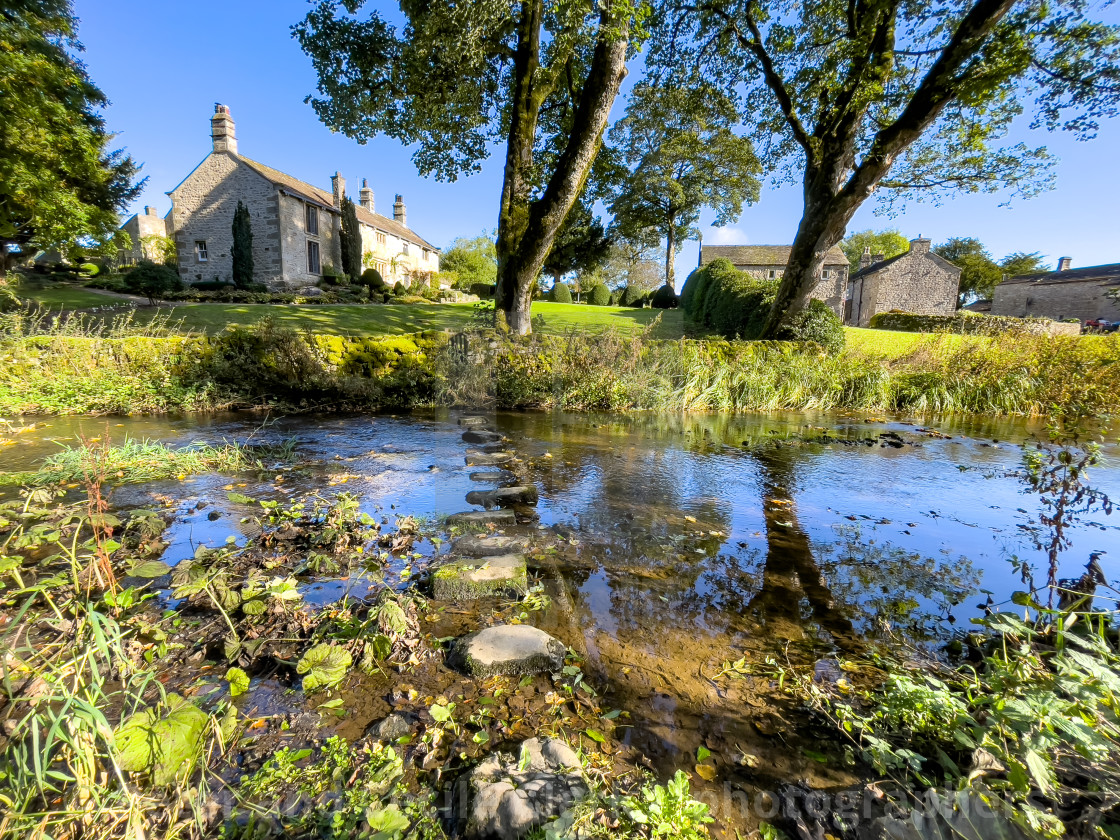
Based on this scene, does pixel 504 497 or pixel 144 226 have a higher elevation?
pixel 144 226

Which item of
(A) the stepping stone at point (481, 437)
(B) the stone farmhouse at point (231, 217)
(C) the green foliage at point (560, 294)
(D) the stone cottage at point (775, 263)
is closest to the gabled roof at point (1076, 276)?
(D) the stone cottage at point (775, 263)

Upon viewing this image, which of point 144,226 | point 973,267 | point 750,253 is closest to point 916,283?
point 750,253

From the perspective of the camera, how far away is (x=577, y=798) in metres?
1.42

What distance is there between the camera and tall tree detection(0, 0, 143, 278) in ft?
42.0

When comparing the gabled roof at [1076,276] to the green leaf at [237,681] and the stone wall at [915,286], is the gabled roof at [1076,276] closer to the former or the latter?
the stone wall at [915,286]

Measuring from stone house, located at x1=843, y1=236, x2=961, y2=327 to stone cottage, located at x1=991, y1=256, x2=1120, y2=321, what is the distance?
230 inches

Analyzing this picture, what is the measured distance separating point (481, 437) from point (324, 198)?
3735 centimetres

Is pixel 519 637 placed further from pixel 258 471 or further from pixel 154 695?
pixel 258 471

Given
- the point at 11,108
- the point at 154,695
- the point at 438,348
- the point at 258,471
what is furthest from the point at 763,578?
the point at 11,108

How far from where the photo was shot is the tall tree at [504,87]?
8375 millimetres

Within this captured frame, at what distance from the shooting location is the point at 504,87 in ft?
39.2

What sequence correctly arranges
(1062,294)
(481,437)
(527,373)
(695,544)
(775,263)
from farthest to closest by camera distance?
1. (1062,294)
2. (775,263)
3. (527,373)
4. (481,437)
5. (695,544)

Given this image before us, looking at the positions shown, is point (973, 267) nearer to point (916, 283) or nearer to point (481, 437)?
point (916, 283)

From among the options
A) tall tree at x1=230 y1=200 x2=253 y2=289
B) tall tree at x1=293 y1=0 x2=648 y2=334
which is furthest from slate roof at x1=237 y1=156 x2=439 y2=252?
tall tree at x1=293 y1=0 x2=648 y2=334
